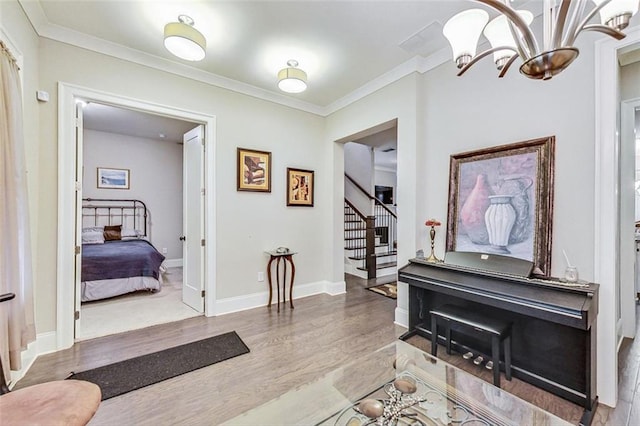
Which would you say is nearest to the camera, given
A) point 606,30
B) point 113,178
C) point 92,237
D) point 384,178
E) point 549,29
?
point 606,30

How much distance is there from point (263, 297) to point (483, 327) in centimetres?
272

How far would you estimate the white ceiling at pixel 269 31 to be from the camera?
228 centimetres

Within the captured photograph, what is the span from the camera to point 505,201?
2410 mm

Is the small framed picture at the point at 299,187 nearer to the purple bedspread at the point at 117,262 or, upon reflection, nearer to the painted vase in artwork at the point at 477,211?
the painted vase in artwork at the point at 477,211

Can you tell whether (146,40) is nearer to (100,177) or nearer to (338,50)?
(338,50)

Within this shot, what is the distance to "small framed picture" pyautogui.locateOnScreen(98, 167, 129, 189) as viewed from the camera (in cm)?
583

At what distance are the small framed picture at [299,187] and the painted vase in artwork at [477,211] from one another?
225 centimetres

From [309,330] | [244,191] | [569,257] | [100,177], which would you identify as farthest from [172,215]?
[569,257]

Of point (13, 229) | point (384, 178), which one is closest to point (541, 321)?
point (13, 229)

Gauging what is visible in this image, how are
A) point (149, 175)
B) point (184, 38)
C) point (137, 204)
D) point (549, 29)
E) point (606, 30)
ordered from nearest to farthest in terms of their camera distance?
point (606, 30) < point (549, 29) < point (184, 38) < point (137, 204) < point (149, 175)

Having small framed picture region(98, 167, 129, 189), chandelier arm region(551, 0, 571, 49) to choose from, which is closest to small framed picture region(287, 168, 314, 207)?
chandelier arm region(551, 0, 571, 49)

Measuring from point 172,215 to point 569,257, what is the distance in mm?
7153

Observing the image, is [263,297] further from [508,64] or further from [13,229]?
[508,64]

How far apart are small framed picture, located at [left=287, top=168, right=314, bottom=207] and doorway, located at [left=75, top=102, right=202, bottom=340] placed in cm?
125
